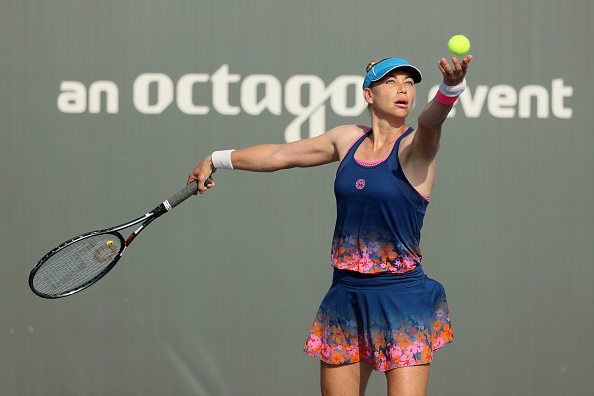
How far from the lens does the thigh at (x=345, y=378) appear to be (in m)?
2.70

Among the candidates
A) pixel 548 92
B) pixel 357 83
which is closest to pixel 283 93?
pixel 357 83

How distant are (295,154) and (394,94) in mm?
516

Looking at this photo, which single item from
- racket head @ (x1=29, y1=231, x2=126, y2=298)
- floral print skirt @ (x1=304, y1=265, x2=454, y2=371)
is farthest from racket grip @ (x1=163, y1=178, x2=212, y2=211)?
floral print skirt @ (x1=304, y1=265, x2=454, y2=371)

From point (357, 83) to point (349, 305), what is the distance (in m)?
1.81

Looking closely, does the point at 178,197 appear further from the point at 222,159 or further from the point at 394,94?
the point at 394,94

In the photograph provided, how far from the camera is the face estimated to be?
2.72 m

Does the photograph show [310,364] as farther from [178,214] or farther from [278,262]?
[178,214]

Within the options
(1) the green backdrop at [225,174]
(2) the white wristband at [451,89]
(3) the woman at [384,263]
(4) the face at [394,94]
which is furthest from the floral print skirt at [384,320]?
(1) the green backdrop at [225,174]

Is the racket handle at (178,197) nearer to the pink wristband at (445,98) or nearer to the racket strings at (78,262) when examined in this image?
the racket strings at (78,262)

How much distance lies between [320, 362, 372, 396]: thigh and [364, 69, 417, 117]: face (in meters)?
0.96

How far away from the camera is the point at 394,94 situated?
2.73m

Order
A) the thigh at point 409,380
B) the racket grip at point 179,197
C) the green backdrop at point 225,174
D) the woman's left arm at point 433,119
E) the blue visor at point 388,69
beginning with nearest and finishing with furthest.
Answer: the woman's left arm at point 433,119
the thigh at point 409,380
the blue visor at point 388,69
the racket grip at point 179,197
the green backdrop at point 225,174

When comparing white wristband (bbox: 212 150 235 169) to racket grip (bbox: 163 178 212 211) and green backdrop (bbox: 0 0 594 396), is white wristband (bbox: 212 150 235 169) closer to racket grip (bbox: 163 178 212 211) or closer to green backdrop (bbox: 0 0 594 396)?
racket grip (bbox: 163 178 212 211)

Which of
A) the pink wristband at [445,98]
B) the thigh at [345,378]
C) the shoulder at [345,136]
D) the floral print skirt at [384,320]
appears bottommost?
the thigh at [345,378]
